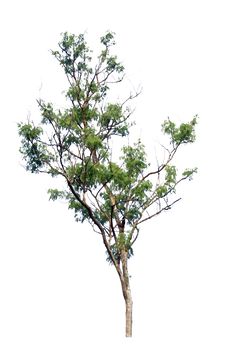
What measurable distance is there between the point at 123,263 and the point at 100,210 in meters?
1.82

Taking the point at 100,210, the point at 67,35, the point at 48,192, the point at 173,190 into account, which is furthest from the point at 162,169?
the point at 67,35

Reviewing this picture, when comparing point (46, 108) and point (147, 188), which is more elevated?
point (46, 108)

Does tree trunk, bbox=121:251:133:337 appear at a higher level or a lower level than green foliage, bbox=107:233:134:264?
lower

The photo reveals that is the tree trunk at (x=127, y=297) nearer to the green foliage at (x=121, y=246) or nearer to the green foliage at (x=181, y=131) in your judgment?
the green foliage at (x=121, y=246)

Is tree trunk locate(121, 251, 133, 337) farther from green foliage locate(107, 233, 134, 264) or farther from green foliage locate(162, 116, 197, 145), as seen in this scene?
green foliage locate(162, 116, 197, 145)

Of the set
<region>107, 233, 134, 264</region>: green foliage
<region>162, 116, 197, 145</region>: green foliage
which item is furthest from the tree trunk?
<region>162, 116, 197, 145</region>: green foliage

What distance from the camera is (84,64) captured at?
18828 millimetres

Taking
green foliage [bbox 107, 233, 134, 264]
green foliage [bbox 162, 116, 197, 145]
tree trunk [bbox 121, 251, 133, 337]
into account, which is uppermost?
green foliage [bbox 162, 116, 197, 145]

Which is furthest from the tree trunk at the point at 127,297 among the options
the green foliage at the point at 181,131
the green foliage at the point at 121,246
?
the green foliage at the point at 181,131

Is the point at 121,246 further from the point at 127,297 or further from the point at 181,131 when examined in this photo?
the point at 181,131

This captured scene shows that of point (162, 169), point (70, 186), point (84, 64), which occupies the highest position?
point (84, 64)

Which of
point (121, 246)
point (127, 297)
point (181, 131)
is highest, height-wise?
point (181, 131)

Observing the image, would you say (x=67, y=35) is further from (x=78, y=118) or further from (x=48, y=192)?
(x=48, y=192)

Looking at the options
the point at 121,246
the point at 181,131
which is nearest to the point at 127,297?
the point at 121,246
